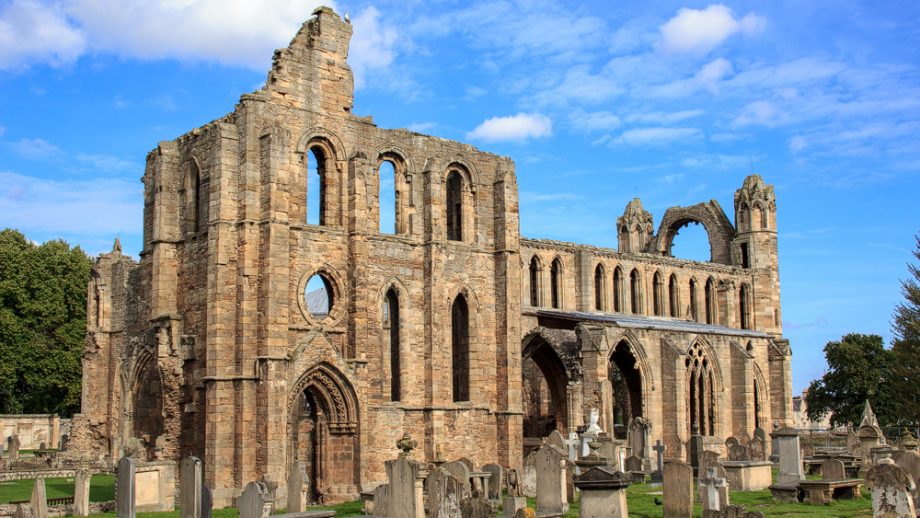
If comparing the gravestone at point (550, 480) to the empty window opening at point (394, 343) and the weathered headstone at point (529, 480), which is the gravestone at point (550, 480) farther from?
the empty window opening at point (394, 343)

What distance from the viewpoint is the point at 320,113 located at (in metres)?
30.3

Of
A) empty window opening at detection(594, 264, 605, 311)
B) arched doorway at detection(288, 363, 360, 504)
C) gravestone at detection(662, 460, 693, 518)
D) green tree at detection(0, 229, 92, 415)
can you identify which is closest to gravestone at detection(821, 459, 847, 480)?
gravestone at detection(662, 460, 693, 518)

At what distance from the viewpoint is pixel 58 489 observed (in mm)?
30828

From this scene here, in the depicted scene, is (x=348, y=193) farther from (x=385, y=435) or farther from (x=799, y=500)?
(x=799, y=500)

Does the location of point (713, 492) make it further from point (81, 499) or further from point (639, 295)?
point (639, 295)

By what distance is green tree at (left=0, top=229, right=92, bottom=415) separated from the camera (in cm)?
5381

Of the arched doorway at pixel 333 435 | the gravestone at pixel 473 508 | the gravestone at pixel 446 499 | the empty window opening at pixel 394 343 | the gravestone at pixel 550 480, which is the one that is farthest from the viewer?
the empty window opening at pixel 394 343

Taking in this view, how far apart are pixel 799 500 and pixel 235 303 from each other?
14.6 meters

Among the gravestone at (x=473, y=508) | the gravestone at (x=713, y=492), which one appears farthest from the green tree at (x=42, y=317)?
the gravestone at (x=713, y=492)

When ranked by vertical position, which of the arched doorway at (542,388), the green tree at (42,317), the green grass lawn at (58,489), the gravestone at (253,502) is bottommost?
the green grass lawn at (58,489)

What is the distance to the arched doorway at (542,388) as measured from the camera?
1623 inches

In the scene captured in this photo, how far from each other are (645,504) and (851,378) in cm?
5150

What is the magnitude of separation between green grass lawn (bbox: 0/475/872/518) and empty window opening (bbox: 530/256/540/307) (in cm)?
1709

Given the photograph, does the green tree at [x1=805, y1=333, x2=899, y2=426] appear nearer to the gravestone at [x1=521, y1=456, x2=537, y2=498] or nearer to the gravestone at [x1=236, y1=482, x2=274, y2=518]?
the gravestone at [x1=521, y1=456, x2=537, y2=498]
